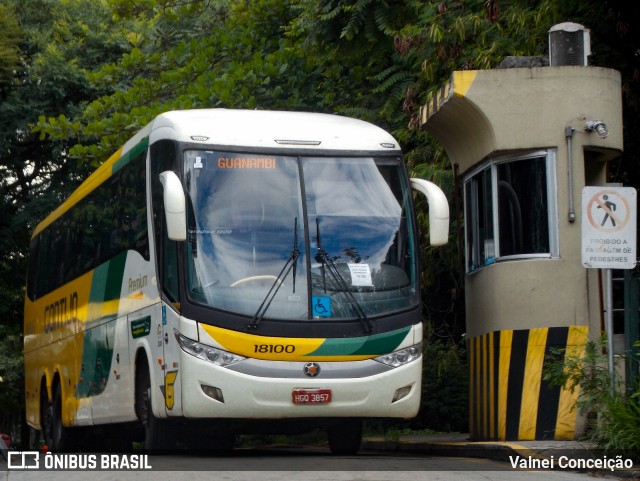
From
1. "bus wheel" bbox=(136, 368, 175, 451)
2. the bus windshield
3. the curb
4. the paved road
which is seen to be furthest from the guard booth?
"bus wheel" bbox=(136, 368, 175, 451)

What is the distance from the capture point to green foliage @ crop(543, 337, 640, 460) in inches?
464

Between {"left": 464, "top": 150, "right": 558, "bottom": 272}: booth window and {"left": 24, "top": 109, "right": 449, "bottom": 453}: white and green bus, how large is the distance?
1.42 meters

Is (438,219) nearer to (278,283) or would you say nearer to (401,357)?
(401,357)

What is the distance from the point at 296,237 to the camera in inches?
515

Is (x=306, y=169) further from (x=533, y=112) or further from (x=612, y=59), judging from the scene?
(x=612, y=59)

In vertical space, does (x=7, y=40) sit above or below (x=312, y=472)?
above

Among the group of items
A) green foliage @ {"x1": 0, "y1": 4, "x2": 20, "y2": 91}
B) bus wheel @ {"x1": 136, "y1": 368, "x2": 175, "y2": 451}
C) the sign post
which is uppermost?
green foliage @ {"x1": 0, "y1": 4, "x2": 20, "y2": 91}

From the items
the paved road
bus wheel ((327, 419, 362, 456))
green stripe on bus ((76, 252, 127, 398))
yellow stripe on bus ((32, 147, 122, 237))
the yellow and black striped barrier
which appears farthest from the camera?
yellow stripe on bus ((32, 147, 122, 237))

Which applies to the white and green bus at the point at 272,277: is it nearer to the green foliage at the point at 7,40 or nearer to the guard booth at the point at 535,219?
the guard booth at the point at 535,219

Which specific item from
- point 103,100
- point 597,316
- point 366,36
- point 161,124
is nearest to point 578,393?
point 597,316

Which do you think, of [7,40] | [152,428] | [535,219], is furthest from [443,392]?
[7,40]

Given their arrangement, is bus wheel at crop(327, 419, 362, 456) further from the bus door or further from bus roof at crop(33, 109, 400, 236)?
bus roof at crop(33, 109, 400, 236)

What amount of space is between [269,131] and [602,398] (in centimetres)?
429

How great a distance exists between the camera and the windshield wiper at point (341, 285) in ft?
42.6
